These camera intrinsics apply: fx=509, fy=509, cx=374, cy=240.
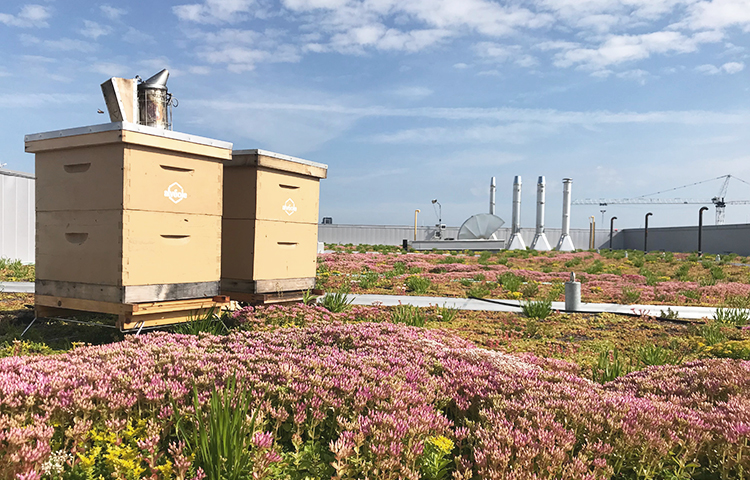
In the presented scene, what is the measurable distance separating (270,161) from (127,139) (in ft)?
6.65

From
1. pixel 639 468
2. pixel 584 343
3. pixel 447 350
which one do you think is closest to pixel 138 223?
A: pixel 447 350

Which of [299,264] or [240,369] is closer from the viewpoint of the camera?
[240,369]

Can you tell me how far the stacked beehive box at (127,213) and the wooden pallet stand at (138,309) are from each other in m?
0.08

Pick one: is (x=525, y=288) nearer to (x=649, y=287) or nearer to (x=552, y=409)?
(x=649, y=287)

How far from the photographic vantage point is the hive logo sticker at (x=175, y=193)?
258 inches

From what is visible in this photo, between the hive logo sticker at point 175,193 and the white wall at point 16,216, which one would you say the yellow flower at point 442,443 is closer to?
the hive logo sticker at point 175,193

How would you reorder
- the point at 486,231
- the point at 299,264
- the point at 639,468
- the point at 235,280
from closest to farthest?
the point at 639,468
the point at 235,280
the point at 299,264
the point at 486,231

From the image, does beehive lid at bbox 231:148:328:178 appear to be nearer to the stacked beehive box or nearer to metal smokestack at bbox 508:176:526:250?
the stacked beehive box

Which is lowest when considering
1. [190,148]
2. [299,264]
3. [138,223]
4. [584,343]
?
[584,343]

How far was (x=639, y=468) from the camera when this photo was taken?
3205 millimetres

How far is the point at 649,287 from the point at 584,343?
9.55 m

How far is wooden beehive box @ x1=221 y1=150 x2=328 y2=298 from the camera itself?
7438 millimetres

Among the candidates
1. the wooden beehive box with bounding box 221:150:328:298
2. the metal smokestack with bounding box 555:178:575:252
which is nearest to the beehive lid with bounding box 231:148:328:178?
the wooden beehive box with bounding box 221:150:328:298

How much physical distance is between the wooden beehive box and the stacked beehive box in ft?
1.57
